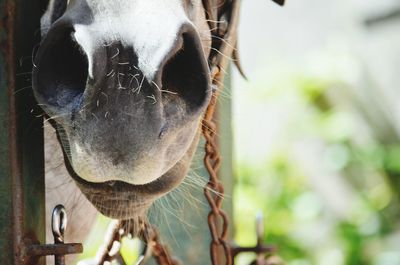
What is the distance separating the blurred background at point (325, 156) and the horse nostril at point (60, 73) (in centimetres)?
321

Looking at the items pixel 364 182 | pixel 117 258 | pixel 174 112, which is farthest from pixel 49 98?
pixel 364 182

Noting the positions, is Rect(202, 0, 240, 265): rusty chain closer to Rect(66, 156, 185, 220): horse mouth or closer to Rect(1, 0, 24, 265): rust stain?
Rect(66, 156, 185, 220): horse mouth

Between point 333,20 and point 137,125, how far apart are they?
4997mm

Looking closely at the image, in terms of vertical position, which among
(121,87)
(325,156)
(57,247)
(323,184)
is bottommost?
(323,184)

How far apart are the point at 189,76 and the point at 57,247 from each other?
0.28 m

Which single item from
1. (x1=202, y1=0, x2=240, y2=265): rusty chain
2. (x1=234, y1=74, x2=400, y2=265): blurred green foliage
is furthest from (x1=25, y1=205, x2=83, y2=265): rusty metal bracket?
(x1=234, y1=74, x2=400, y2=265): blurred green foliage

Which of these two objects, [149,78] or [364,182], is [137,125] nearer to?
[149,78]

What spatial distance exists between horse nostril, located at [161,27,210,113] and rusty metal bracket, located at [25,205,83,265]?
22 cm

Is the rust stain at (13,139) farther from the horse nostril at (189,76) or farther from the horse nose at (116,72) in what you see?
the horse nostril at (189,76)

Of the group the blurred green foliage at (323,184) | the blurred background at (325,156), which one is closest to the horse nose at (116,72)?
the blurred background at (325,156)

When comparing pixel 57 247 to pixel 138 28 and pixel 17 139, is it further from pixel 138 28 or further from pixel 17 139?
pixel 138 28

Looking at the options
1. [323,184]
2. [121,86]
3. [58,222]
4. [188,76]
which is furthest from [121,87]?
[323,184]

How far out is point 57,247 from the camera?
1.21m

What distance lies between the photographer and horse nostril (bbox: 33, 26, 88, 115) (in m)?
1.15
